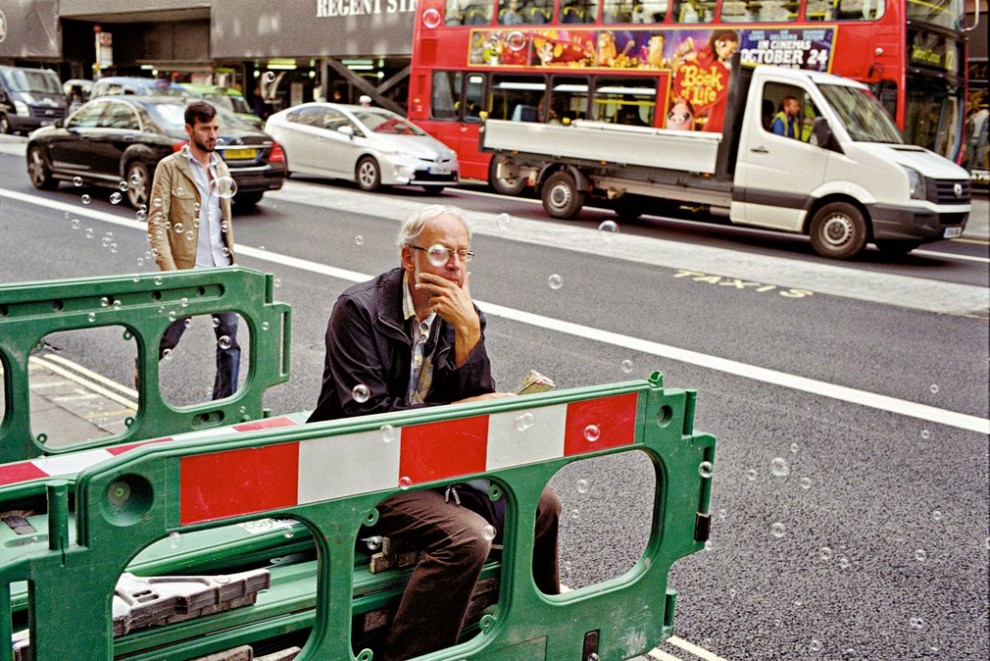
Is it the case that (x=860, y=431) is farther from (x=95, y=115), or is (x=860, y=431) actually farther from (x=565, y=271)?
(x=95, y=115)

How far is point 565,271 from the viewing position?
37.2 feet

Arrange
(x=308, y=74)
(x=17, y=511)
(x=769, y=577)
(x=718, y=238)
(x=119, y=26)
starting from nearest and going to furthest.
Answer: (x=17, y=511)
(x=769, y=577)
(x=119, y=26)
(x=308, y=74)
(x=718, y=238)

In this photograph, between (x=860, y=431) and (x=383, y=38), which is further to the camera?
(x=383, y=38)

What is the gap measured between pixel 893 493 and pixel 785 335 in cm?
362

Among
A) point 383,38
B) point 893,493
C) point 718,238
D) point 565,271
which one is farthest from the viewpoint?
point 718,238

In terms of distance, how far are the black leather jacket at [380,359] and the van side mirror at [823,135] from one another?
11552mm

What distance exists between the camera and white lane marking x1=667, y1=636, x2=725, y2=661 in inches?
139

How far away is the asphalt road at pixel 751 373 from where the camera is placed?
4.04 m

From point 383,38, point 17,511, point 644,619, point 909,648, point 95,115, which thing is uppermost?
point 383,38

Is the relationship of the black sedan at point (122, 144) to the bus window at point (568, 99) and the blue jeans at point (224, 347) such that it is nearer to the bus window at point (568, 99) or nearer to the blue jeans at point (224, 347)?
the blue jeans at point (224, 347)

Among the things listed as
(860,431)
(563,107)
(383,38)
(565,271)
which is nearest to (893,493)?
(860,431)

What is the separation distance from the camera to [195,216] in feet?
18.5

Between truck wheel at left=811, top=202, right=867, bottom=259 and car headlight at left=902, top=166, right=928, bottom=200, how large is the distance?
2.24ft

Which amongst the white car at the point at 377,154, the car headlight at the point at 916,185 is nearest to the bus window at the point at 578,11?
the white car at the point at 377,154
